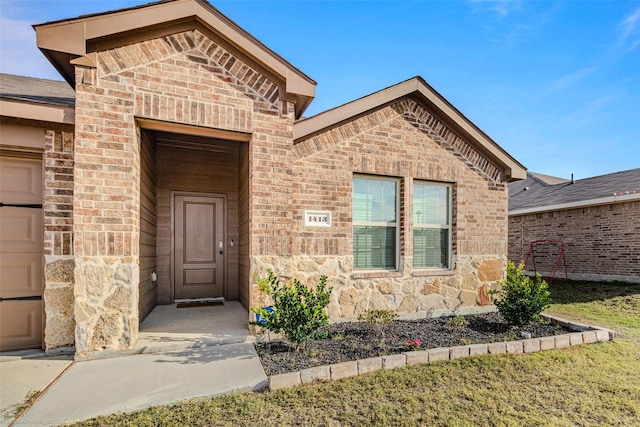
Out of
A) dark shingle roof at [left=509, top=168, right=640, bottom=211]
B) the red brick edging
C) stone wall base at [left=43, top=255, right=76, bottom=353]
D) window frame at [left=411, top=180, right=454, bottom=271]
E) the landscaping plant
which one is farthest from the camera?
dark shingle roof at [left=509, top=168, right=640, bottom=211]

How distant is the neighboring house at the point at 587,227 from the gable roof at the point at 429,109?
19.3 ft

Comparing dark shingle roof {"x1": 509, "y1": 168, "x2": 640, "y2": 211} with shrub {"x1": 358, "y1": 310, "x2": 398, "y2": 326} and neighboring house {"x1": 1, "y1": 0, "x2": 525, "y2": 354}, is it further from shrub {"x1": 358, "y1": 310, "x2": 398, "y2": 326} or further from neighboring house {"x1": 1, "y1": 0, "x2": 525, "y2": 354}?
shrub {"x1": 358, "y1": 310, "x2": 398, "y2": 326}

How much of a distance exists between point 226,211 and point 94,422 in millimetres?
4800

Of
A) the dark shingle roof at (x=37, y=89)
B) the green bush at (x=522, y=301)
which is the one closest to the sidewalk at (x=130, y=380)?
the dark shingle roof at (x=37, y=89)

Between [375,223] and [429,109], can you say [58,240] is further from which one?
[429,109]

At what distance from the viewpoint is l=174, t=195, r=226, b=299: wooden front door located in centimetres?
662

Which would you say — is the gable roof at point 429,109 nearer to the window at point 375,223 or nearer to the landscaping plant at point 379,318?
the window at point 375,223

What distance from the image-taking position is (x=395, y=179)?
230 inches

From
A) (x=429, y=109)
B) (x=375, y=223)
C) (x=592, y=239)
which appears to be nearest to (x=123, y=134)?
(x=375, y=223)

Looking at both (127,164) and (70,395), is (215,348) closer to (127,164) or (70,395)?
(70,395)

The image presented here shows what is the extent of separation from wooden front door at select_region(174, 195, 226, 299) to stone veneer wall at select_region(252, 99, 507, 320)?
2.77 metres

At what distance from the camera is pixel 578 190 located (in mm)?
12023

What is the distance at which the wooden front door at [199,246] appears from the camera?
6.62 meters

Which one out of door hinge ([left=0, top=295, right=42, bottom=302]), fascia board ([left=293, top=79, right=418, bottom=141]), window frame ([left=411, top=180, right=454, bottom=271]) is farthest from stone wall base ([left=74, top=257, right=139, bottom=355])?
window frame ([left=411, top=180, right=454, bottom=271])
